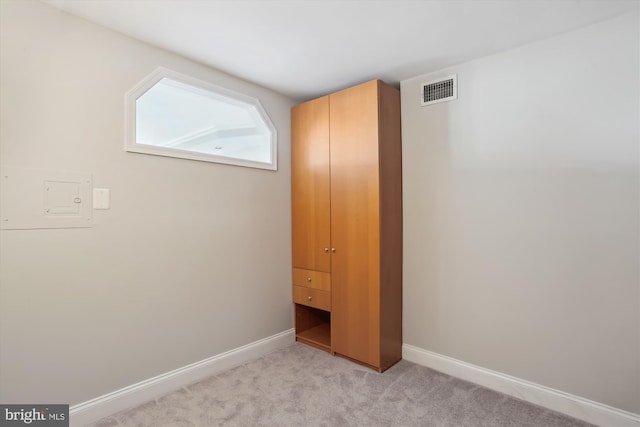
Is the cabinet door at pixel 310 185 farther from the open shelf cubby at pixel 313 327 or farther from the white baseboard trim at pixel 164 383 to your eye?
the white baseboard trim at pixel 164 383

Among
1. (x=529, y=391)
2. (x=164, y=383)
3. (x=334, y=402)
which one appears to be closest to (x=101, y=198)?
(x=164, y=383)

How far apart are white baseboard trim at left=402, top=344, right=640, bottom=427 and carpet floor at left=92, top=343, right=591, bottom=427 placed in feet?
0.18

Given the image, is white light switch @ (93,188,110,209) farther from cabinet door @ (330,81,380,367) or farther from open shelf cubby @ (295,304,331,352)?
open shelf cubby @ (295,304,331,352)

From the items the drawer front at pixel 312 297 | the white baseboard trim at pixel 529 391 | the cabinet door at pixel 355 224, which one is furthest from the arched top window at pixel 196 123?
the white baseboard trim at pixel 529 391

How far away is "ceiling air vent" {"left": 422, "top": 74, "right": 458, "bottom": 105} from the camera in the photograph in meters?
2.44

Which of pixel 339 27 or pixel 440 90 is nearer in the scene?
pixel 339 27

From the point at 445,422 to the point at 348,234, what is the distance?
1.43m

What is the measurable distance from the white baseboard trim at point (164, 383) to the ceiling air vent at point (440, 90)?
2.54 m

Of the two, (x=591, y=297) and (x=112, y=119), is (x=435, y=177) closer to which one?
(x=591, y=297)

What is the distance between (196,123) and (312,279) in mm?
1703

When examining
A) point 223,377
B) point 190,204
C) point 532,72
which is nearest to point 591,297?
point 532,72

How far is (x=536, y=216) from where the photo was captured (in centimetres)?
208

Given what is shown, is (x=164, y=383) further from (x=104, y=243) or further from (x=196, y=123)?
(x=196, y=123)

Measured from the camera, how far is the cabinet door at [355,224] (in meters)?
2.46
